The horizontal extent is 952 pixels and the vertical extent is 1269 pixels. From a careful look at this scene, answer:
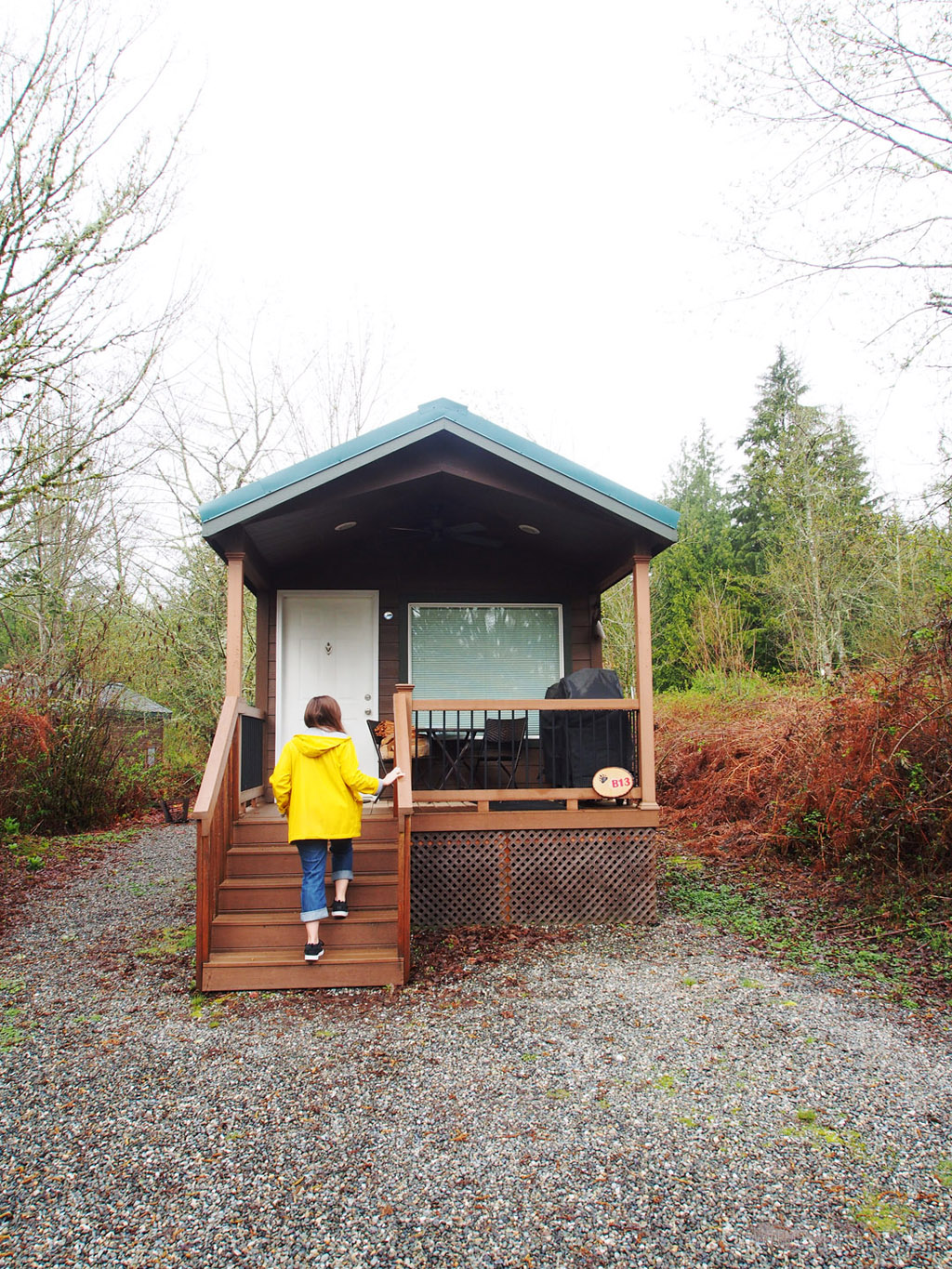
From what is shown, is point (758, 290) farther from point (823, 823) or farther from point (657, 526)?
point (823, 823)

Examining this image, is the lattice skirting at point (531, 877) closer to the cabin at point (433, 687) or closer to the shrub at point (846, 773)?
the cabin at point (433, 687)

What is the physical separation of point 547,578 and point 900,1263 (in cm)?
593

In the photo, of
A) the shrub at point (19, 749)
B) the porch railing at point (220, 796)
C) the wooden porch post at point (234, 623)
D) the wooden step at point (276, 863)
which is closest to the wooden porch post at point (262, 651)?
the porch railing at point (220, 796)

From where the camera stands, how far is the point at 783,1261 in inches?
86.6

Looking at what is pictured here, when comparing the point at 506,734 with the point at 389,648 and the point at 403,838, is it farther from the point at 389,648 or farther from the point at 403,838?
the point at 403,838

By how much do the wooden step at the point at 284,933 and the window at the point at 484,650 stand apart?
2999mm

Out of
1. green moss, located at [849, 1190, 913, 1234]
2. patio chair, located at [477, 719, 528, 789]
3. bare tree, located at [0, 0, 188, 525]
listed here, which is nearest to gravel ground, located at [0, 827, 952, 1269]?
green moss, located at [849, 1190, 913, 1234]

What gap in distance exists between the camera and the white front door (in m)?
7.36

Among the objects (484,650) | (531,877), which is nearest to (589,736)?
(531,877)

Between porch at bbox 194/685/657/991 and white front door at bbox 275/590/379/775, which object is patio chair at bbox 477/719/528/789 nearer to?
porch at bbox 194/685/657/991

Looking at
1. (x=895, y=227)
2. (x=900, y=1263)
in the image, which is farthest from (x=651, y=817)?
(x=895, y=227)

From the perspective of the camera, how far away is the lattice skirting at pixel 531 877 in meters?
5.64

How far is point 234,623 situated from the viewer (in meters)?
5.64

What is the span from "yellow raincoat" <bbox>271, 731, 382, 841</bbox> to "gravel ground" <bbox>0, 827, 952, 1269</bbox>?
35.4 inches
